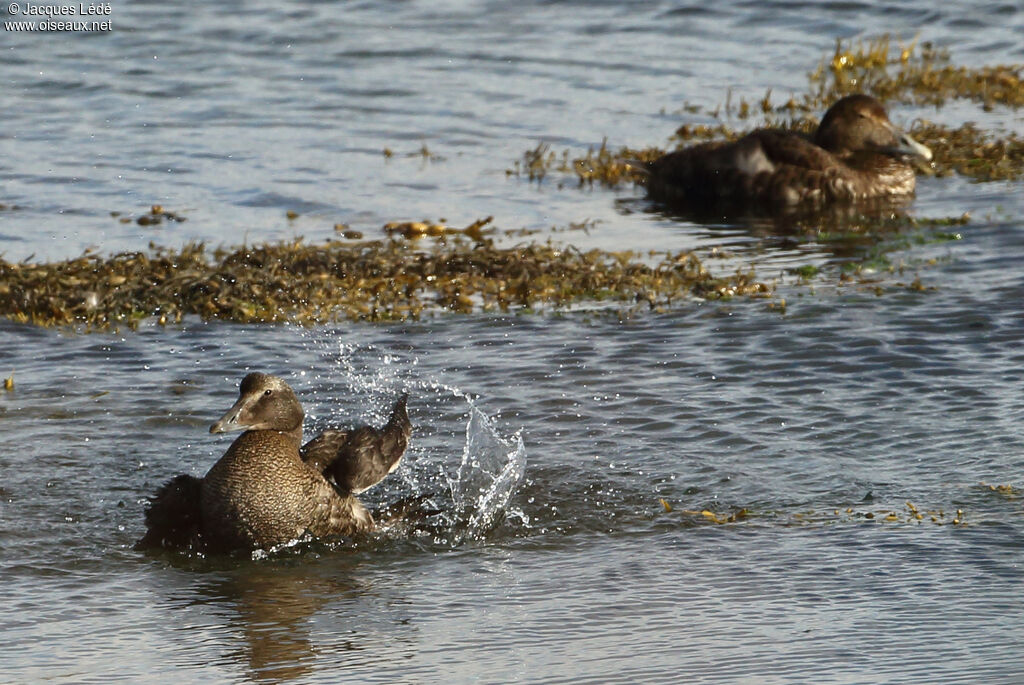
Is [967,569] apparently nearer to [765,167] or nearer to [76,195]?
[765,167]

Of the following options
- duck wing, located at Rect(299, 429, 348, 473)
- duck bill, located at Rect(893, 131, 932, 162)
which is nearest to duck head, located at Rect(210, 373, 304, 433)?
duck wing, located at Rect(299, 429, 348, 473)

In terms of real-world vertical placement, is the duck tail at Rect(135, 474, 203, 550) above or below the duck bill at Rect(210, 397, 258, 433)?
below

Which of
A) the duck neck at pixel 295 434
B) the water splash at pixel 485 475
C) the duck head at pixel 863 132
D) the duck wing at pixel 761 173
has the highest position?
the duck head at pixel 863 132

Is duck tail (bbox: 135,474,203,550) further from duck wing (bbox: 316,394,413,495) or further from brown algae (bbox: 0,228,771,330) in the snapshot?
brown algae (bbox: 0,228,771,330)

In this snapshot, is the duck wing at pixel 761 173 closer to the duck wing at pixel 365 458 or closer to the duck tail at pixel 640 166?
the duck tail at pixel 640 166

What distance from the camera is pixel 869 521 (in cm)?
719

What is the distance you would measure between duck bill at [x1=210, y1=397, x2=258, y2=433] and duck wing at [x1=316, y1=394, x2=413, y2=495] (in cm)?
63

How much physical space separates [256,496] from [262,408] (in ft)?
1.38

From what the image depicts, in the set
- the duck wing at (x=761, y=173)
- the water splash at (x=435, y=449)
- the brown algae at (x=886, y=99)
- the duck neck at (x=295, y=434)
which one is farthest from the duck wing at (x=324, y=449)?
the brown algae at (x=886, y=99)

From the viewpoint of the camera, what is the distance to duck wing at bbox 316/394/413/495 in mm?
7605

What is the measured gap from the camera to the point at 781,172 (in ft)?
48.3

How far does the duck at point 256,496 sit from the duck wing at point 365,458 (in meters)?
0.13

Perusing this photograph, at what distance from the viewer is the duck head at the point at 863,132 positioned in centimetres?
1512

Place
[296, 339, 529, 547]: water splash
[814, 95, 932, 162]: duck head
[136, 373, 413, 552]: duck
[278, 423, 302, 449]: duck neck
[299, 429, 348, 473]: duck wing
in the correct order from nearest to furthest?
[136, 373, 413, 552]: duck < [278, 423, 302, 449]: duck neck < [296, 339, 529, 547]: water splash < [299, 429, 348, 473]: duck wing < [814, 95, 932, 162]: duck head
